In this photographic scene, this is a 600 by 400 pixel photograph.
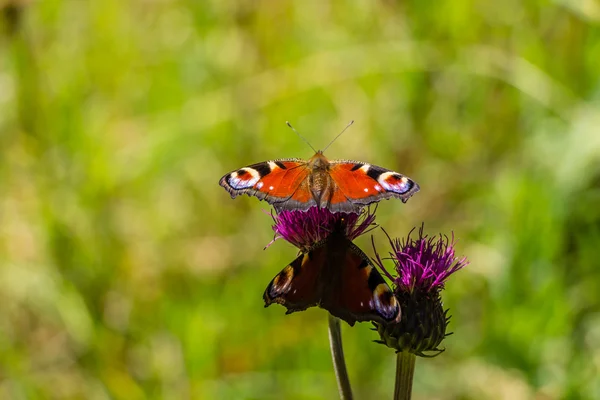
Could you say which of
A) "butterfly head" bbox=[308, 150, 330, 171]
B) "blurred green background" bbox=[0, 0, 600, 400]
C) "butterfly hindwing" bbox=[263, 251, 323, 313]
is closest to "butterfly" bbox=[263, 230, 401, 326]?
"butterfly hindwing" bbox=[263, 251, 323, 313]

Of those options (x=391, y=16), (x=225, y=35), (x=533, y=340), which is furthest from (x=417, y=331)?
(x=225, y=35)

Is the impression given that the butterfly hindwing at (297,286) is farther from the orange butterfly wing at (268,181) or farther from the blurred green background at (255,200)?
the blurred green background at (255,200)

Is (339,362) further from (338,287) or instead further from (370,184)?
(370,184)

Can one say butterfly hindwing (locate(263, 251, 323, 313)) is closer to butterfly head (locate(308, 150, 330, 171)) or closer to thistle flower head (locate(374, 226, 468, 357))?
thistle flower head (locate(374, 226, 468, 357))

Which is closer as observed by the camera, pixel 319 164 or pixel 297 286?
pixel 297 286

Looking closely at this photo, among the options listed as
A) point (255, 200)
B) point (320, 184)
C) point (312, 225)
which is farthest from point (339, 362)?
point (255, 200)

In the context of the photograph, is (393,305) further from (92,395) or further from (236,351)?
(92,395)
